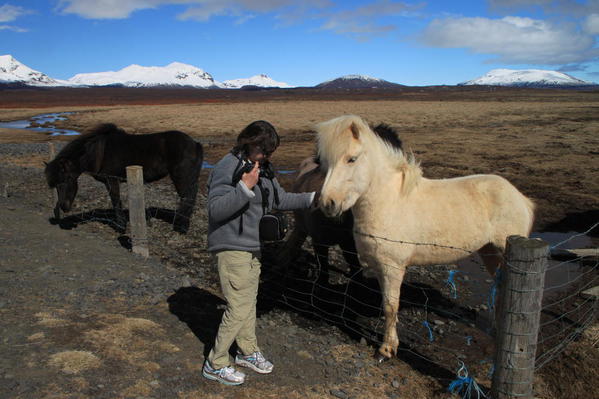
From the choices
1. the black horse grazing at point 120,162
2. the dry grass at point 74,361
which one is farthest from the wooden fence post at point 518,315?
the black horse grazing at point 120,162

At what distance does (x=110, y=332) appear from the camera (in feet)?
11.4

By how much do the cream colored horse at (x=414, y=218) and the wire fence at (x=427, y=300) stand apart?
69 mm

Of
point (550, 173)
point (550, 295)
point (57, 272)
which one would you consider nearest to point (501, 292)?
point (550, 295)

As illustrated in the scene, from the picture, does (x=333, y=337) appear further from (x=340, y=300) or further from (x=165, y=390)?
(x=165, y=390)

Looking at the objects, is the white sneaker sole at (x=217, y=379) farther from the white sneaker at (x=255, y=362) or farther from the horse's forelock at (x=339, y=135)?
the horse's forelock at (x=339, y=135)

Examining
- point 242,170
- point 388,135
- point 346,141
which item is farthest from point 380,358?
point 242,170

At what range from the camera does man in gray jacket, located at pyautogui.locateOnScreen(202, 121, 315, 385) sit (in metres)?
2.70

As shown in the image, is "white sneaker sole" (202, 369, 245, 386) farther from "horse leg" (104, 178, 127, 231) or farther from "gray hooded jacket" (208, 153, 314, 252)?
"horse leg" (104, 178, 127, 231)

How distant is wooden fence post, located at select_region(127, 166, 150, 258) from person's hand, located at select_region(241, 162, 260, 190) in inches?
141

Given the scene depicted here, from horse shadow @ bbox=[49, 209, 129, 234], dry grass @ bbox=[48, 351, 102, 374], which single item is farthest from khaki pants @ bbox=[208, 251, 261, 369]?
horse shadow @ bbox=[49, 209, 129, 234]

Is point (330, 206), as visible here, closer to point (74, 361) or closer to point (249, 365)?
point (249, 365)

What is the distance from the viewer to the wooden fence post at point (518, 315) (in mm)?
2604

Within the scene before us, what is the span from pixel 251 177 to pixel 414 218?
1.64 m

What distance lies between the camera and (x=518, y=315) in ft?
8.78
